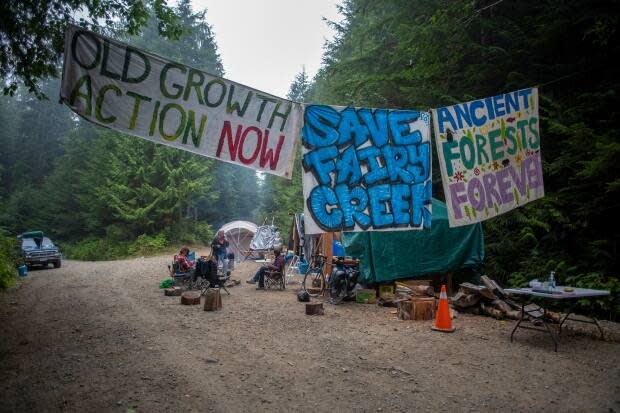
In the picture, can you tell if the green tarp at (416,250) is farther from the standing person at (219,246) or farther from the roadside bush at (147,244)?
the roadside bush at (147,244)

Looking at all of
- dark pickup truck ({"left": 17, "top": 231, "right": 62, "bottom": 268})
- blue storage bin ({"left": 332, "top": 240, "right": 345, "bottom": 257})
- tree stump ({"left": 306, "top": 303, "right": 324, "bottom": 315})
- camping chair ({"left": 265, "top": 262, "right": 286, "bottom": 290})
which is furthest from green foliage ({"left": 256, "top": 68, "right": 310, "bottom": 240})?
tree stump ({"left": 306, "top": 303, "right": 324, "bottom": 315})

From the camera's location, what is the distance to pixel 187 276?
37.2ft

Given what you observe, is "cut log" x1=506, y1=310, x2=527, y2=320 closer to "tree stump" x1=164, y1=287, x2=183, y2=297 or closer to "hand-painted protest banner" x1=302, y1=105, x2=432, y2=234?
"hand-painted protest banner" x1=302, y1=105, x2=432, y2=234

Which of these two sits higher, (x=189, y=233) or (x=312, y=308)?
(x=189, y=233)

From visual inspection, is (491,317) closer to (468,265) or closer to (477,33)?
(468,265)

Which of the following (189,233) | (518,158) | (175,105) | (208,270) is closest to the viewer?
(175,105)

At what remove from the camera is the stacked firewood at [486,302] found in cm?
782

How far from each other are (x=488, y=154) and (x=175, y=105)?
4.43 meters

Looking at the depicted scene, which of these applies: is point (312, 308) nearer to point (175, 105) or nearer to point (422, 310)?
point (422, 310)

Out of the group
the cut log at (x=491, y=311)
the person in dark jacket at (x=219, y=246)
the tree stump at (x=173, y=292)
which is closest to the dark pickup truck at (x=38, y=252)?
the person in dark jacket at (x=219, y=246)

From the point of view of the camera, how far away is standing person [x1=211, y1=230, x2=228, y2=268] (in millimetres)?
12616

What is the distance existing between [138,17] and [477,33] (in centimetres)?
993

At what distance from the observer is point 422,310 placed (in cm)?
768

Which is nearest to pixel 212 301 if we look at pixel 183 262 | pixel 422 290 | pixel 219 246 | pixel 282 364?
pixel 183 262
